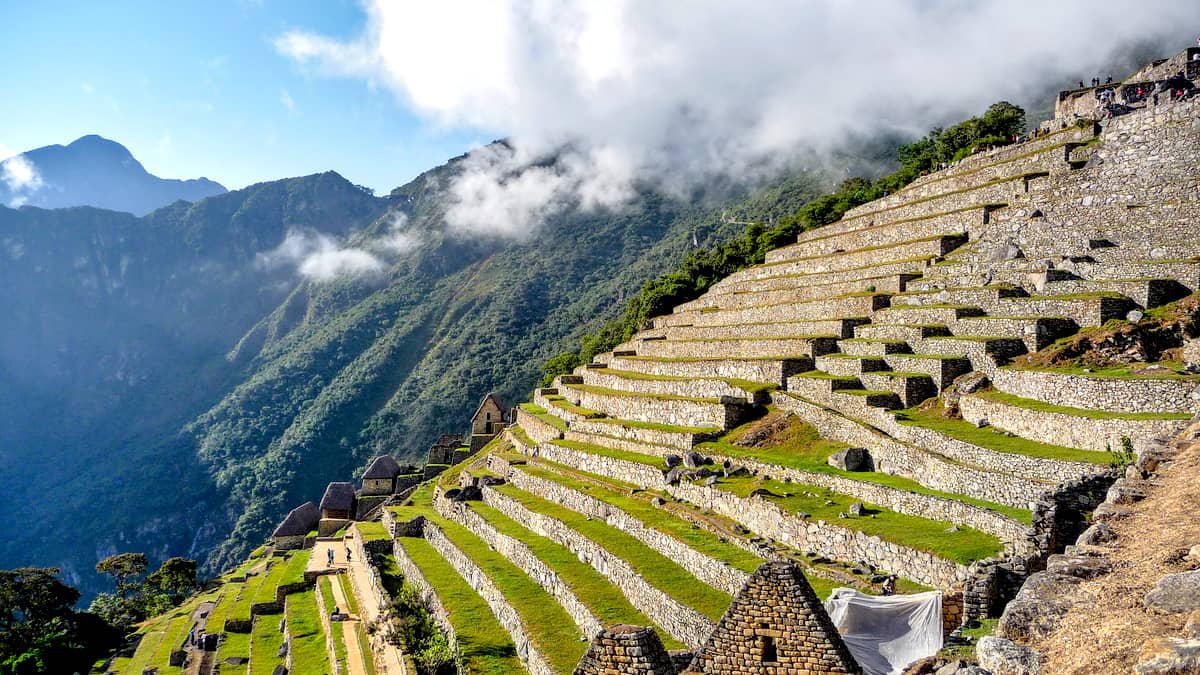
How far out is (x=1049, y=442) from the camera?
48.2 ft

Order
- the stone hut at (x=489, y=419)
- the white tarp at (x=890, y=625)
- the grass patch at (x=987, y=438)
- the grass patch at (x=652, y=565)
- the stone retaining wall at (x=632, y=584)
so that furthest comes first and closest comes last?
the stone hut at (x=489, y=419) → the grass patch at (x=652, y=565) → the grass patch at (x=987, y=438) → the stone retaining wall at (x=632, y=584) → the white tarp at (x=890, y=625)

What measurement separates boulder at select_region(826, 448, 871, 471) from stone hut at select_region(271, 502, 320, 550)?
34610mm

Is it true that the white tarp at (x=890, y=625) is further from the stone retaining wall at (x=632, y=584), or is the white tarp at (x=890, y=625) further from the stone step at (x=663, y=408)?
the stone step at (x=663, y=408)

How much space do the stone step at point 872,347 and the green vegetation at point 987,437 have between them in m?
2.53

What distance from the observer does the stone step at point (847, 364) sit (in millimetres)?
20766

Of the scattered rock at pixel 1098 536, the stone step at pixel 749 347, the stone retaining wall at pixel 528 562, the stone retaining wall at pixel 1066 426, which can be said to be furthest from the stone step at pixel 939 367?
the scattered rock at pixel 1098 536

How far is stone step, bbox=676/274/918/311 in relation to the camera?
24.9 meters

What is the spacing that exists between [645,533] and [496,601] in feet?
12.1

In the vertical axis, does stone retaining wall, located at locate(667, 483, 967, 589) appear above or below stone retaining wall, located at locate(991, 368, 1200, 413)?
below

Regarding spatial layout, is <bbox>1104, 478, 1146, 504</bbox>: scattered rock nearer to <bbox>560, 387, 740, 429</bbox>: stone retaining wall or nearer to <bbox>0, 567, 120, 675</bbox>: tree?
<bbox>560, 387, 740, 429</bbox>: stone retaining wall

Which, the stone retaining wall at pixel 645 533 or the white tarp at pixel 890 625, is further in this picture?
the stone retaining wall at pixel 645 533

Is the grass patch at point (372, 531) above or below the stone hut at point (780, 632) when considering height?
below

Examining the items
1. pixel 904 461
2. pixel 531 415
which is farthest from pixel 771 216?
pixel 904 461

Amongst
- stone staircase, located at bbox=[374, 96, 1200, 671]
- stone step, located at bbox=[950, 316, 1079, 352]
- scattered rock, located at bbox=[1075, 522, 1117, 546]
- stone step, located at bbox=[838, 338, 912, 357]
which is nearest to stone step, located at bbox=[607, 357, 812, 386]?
stone staircase, located at bbox=[374, 96, 1200, 671]
